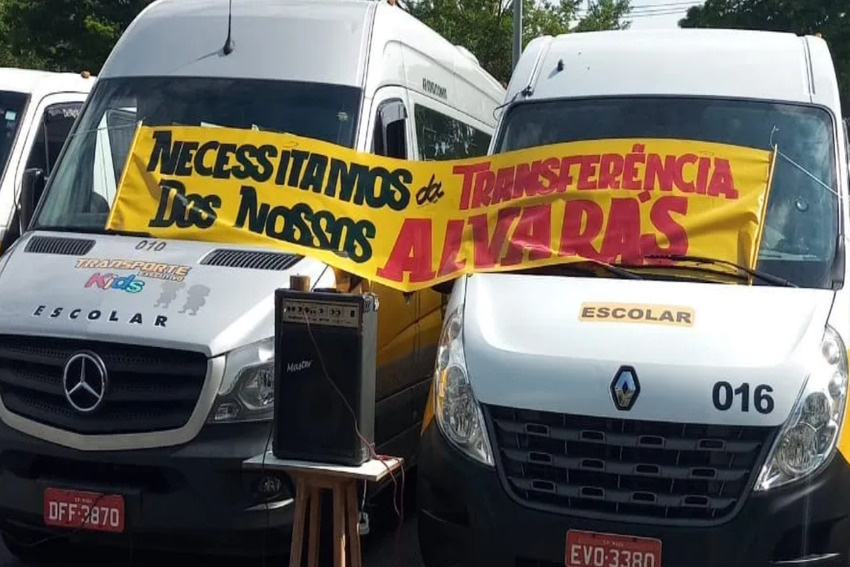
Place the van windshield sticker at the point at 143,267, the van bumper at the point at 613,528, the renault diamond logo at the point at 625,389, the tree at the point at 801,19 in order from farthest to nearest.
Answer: the tree at the point at 801,19 < the van windshield sticker at the point at 143,267 < the renault diamond logo at the point at 625,389 < the van bumper at the point at 613,528

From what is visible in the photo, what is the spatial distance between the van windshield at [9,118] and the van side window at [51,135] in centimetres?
15

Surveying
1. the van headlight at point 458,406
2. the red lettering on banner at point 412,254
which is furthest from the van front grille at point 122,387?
the van headlight at point 458,406

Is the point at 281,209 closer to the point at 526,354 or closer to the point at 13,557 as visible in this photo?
the point at 526,354

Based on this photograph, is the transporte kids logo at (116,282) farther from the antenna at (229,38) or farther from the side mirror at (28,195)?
the antenna at (229,38)

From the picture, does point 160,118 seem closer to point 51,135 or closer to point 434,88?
point 434,88

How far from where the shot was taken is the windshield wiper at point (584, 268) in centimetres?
495

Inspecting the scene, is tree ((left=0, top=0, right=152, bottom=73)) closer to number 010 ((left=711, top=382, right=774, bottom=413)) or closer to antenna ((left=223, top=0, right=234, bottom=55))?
antenna ((left=223, top=0, right=234, bottom=55))

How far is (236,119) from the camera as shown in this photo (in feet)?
20.9

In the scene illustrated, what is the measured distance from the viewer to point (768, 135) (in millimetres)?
5582

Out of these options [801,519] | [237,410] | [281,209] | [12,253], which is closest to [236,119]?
[281,209]

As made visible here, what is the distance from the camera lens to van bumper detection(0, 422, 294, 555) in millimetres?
4973

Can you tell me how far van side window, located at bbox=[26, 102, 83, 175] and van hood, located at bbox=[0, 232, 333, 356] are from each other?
2758 mm

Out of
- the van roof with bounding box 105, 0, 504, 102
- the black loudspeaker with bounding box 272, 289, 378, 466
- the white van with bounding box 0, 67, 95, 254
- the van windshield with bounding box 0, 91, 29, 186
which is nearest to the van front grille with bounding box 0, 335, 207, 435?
the black loudspeaker with bounding box 272, 289, 378, 466

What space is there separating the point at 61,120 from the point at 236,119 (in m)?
2.86
